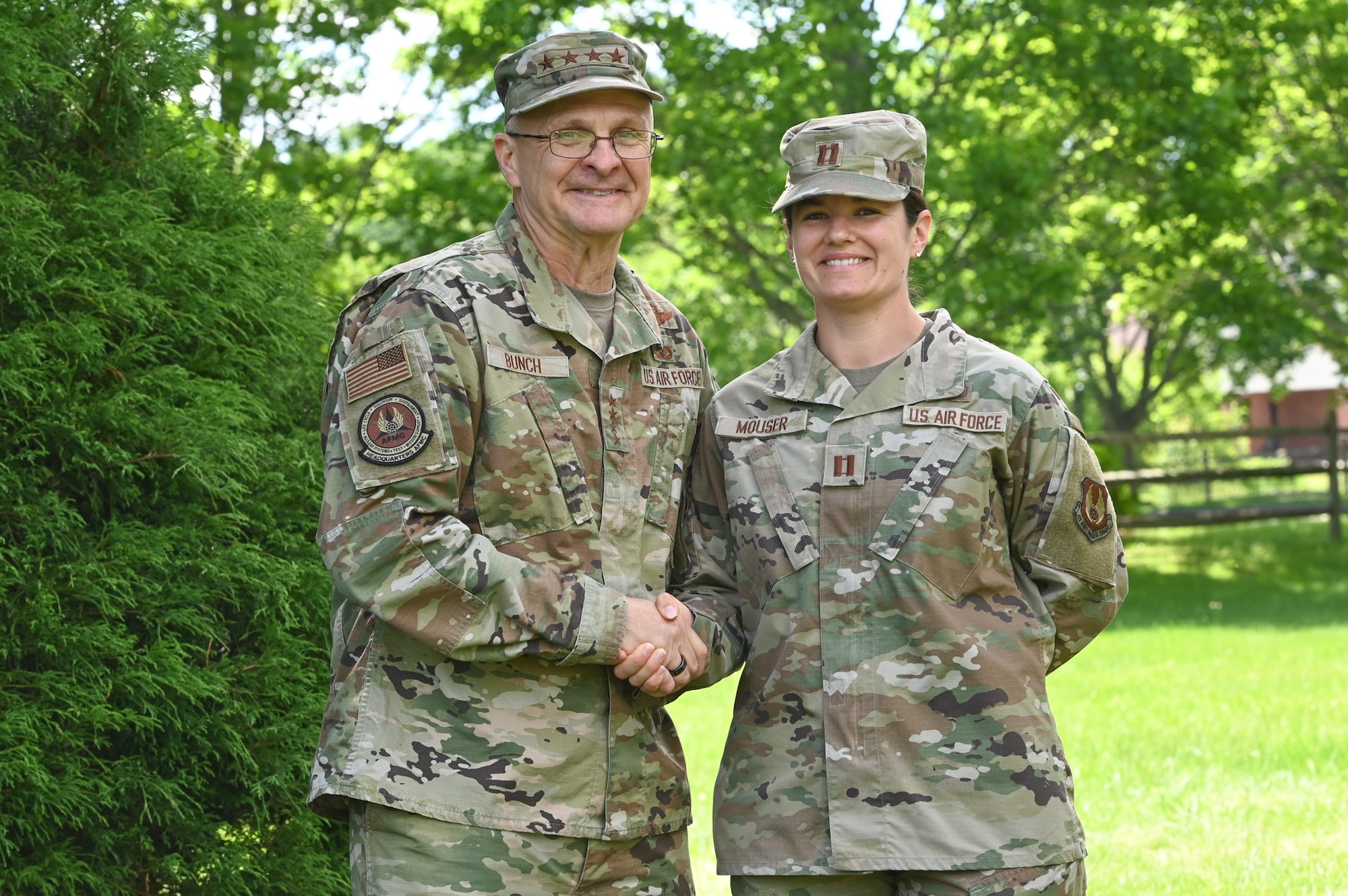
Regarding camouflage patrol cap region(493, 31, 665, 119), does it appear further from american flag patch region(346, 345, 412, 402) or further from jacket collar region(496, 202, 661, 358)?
american flag patch region(346, 345, 412, 402)

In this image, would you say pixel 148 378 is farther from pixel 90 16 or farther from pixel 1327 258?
pixel 1327 258

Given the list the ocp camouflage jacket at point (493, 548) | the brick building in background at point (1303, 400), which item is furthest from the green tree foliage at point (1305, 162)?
the brick building in background at point (1303, 400)

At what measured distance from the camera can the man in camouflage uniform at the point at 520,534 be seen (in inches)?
114

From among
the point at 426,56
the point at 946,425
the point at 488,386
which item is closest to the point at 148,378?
the point at 488,386

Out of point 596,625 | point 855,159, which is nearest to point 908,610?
point 596,625

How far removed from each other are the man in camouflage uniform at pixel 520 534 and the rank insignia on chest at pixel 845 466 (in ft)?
1.38

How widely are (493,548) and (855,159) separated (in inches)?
47.6

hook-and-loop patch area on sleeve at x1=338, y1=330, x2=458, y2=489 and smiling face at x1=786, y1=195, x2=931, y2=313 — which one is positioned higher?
smiling face at x1=786, y1=195, x2=931, y2=313

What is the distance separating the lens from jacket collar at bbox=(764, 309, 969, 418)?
3139 mm

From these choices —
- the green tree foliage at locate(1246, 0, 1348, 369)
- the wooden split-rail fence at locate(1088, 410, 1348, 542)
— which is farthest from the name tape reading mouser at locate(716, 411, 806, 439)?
Result: the wooden split-rail fence at locate(1088, 410, 1348, 542)

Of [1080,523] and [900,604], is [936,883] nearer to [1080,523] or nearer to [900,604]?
[900,604]

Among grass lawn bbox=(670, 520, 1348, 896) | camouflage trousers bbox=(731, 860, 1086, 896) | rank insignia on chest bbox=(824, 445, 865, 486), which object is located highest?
rank insignia on chest bbox=(824, 445, 865, 486)

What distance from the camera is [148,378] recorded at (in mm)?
3812

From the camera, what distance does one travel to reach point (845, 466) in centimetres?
309
